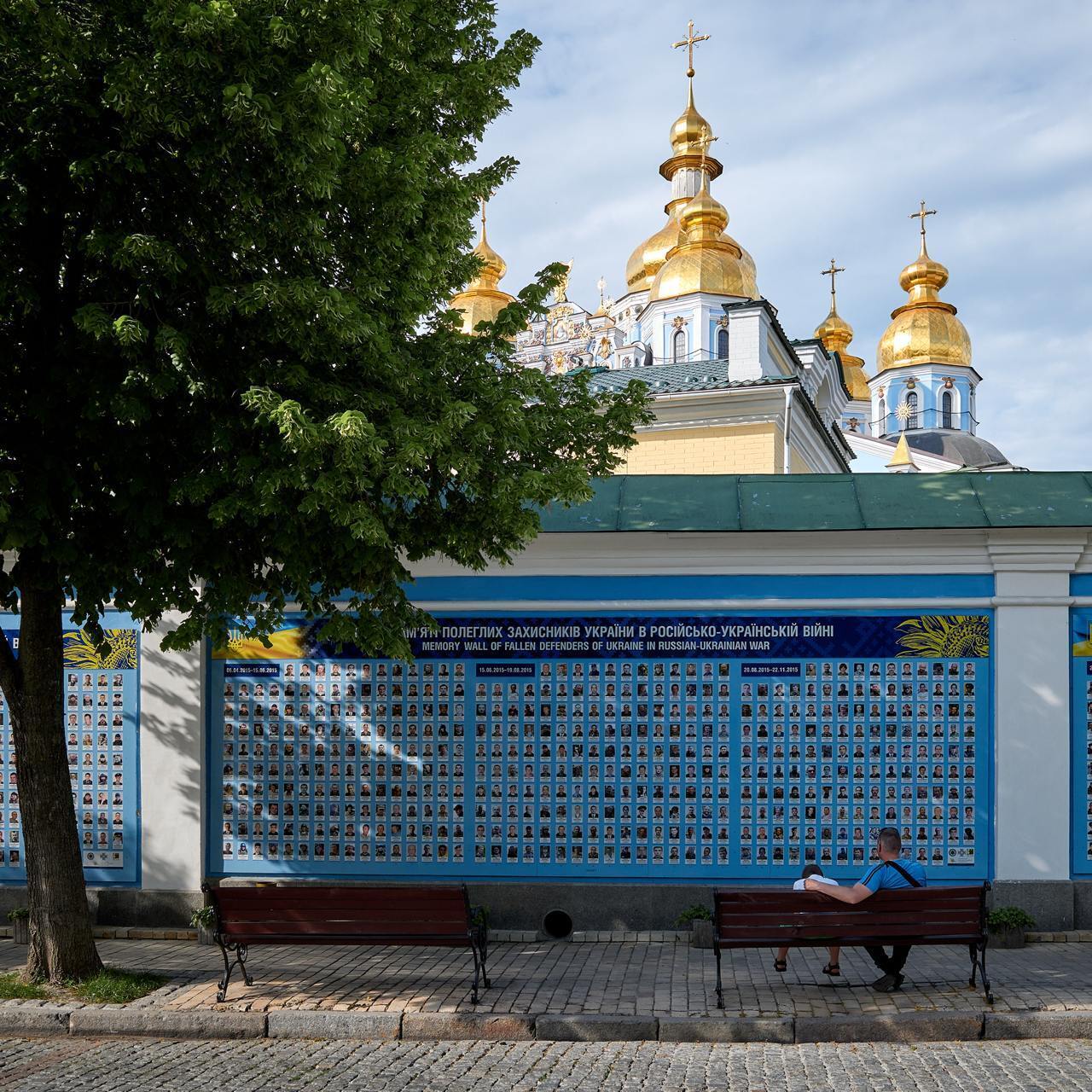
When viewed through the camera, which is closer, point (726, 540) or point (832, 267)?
point (726, 540)

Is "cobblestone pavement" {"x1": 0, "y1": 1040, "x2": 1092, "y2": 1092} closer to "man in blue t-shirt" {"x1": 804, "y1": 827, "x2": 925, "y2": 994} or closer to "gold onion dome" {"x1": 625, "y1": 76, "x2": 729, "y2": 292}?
"man in blue t-shirt" {"x1": 804, "y1": 827, "x2": 925, "y2": 994}

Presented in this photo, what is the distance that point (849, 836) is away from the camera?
992 centimetres

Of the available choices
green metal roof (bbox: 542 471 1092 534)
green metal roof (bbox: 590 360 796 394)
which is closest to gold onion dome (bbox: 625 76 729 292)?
green metal roof (bbox: 590 360 796 394)

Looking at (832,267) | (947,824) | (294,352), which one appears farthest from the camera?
(832,267)

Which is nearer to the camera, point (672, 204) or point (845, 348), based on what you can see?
point (672, 204)

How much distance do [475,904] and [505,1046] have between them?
290cm

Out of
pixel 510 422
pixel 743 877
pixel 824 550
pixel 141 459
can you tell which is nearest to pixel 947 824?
pixel 743 877

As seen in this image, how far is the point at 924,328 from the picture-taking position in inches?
2559

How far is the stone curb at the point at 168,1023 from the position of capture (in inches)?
293

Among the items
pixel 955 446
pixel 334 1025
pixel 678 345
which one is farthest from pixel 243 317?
pixel 955 446

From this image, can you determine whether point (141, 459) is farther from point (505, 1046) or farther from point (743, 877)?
point (743, 877)

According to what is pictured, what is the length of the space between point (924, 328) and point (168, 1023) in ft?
209

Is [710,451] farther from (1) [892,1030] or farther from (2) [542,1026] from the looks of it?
(2) [542,1026]

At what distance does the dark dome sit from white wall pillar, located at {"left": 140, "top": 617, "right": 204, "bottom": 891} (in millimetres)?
55426
